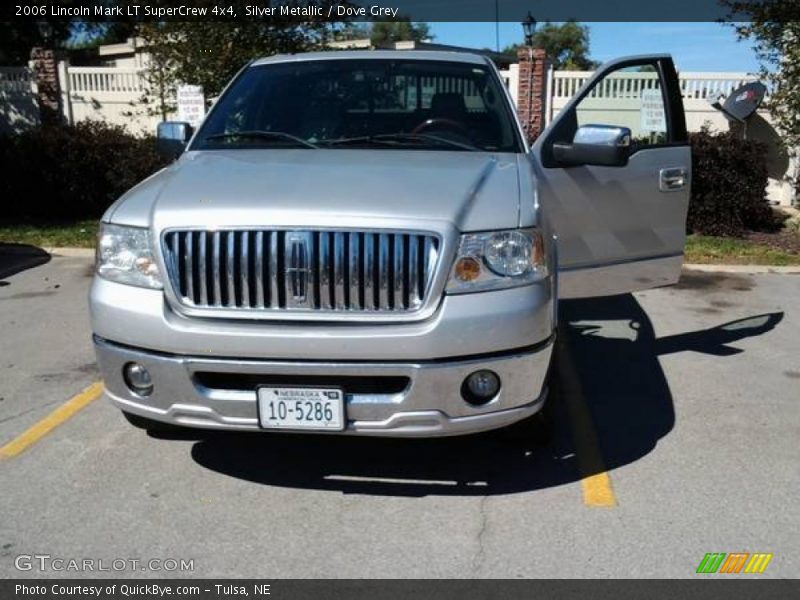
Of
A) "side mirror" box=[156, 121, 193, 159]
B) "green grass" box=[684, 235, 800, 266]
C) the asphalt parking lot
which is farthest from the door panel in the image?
"green grass" box=[684, 235, 800, 266]

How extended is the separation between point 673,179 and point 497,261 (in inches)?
92.4

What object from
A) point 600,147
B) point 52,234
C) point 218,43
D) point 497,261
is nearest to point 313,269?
point 497,261

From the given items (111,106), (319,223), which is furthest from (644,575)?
(111,106)

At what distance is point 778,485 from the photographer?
3.63 meters

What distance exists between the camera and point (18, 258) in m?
8.93

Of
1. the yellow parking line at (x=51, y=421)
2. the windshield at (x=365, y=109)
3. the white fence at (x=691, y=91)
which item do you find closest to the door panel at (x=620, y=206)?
the windshield at (x=365, y=109)

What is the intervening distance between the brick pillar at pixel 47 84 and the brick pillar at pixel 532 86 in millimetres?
8736

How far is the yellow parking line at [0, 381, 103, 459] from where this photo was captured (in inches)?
159

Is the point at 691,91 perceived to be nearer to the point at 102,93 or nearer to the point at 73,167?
the point at 73,167

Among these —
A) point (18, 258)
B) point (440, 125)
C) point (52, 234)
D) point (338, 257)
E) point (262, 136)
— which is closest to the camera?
point (338, 257)

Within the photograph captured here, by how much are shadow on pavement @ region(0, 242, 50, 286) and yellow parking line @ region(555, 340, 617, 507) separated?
603cm

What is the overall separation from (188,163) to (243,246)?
1058 mm

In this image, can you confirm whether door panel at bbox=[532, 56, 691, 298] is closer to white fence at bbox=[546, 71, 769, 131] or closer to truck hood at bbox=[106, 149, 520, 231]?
truck hood at bbox=[106, 149, 520, 231]
